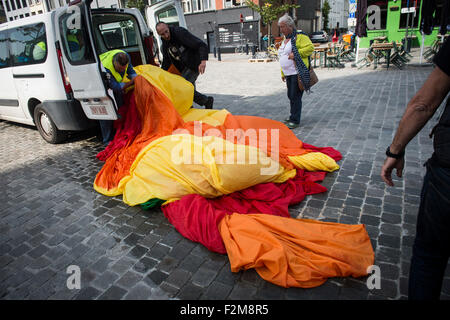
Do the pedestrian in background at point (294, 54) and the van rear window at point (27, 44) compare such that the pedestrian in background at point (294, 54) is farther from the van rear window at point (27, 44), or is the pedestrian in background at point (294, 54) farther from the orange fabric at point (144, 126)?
the van rear window at point (27, 44)

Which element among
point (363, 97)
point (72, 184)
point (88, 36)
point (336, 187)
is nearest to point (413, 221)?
point (336, 187)

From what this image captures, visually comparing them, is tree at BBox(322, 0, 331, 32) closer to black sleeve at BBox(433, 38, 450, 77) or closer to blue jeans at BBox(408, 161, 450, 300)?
black sleeve at BBox(433, 38, 450, 77)

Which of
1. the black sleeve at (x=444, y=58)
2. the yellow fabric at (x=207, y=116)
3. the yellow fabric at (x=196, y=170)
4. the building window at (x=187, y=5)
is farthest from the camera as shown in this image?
the building window at (x=187, y=5)

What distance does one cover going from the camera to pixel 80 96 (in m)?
4.87

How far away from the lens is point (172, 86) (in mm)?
5012

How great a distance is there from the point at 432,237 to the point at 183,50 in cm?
525

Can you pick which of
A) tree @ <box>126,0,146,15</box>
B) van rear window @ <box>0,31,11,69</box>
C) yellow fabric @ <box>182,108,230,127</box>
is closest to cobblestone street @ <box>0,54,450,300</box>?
yellow fabric @ <box>182,108,230,127</box>

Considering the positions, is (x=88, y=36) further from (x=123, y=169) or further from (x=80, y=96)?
(x=123, y=169)

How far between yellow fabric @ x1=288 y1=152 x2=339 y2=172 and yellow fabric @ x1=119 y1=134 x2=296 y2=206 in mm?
297

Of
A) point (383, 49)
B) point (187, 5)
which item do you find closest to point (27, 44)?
point (383, 49)

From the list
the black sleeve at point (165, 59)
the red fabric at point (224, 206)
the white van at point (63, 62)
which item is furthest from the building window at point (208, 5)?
the red fabric at point (224, 206)

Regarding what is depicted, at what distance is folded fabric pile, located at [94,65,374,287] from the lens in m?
2.42

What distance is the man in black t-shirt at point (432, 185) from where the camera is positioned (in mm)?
1428

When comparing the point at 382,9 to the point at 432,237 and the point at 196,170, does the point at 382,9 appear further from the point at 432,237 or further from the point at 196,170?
the point at 432,237
